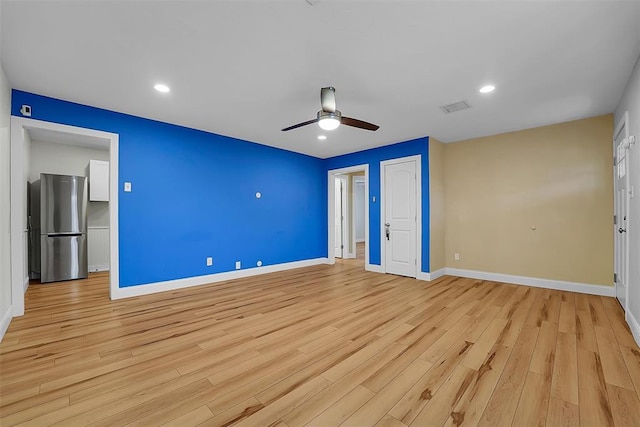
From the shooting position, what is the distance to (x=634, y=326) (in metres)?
2.50

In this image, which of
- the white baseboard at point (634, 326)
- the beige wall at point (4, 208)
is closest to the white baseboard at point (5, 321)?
the beige wall at point (4, 208)

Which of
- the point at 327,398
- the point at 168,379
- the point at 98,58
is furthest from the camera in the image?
the point at 98,58

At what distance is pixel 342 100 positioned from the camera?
10.8ft

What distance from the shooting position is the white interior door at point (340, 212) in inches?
302

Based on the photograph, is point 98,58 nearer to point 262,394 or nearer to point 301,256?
point 262,394

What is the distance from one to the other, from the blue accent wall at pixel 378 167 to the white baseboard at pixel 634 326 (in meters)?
2.42

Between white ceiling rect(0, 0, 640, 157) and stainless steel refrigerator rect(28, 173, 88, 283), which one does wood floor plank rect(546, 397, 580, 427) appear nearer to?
white ceiling rect(0, 0, 640, 157)

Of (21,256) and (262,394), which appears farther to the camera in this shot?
(21,256)

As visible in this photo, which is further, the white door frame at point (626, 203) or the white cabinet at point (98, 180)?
the white cabinet at point (98, 180)

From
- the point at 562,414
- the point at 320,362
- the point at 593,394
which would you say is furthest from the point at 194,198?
the point at 593,394

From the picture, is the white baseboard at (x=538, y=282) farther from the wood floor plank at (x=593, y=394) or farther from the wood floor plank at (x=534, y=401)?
the wood floor plank at (x=534, y=401)

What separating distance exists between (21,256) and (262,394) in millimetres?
3371

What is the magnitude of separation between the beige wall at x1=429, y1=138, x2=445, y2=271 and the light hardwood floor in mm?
1438

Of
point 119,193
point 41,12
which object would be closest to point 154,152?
point 119,193
